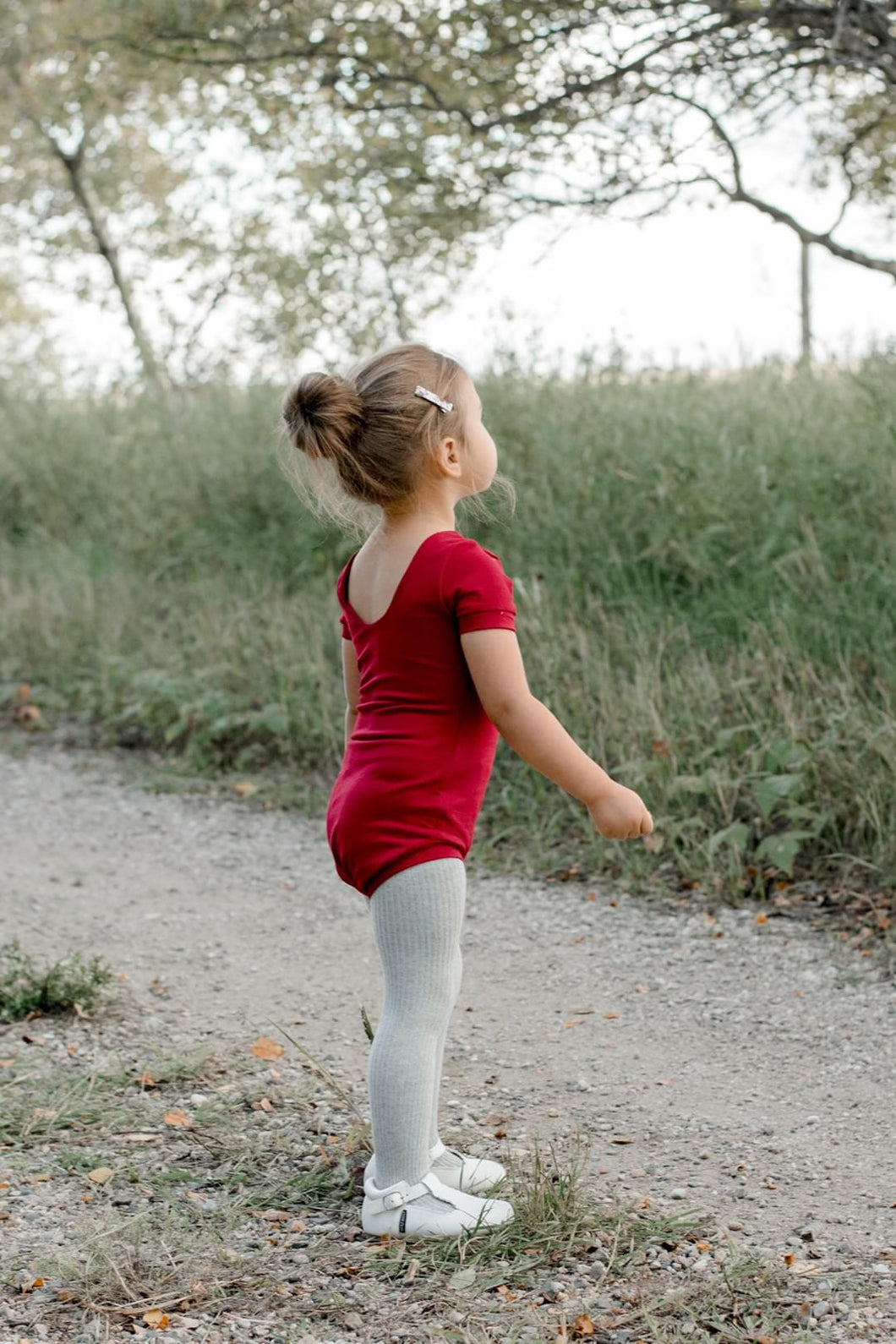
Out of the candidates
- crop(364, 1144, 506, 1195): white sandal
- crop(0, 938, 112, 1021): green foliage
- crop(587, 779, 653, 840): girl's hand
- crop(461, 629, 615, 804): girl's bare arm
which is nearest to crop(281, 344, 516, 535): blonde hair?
crop(461, 629, 615, 804): girl's bare arm

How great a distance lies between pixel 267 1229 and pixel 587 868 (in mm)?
2471

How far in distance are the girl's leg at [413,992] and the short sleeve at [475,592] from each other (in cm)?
45

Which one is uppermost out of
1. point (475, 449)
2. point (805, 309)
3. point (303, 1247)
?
point (805, 309)

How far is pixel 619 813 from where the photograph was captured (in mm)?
2393

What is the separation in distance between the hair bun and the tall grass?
254 centimetres

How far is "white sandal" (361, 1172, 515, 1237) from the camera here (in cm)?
251

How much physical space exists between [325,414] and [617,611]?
3.78 m

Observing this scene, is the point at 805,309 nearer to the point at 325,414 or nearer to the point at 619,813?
the point at 325,414

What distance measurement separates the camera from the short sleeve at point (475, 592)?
94.2 inches

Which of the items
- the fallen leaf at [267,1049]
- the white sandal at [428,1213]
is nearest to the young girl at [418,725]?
the white sandal at [428,1213]

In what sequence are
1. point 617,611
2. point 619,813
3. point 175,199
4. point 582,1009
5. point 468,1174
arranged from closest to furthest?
point 619,813 < point 468,1174 < point 582,1009 < point 617,611 < point 175,199

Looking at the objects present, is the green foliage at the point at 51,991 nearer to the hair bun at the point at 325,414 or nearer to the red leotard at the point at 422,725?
the red leotard at the point at 422,725

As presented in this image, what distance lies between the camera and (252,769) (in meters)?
6.29

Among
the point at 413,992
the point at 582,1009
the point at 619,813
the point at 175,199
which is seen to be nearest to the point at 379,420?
the point at 619,813
